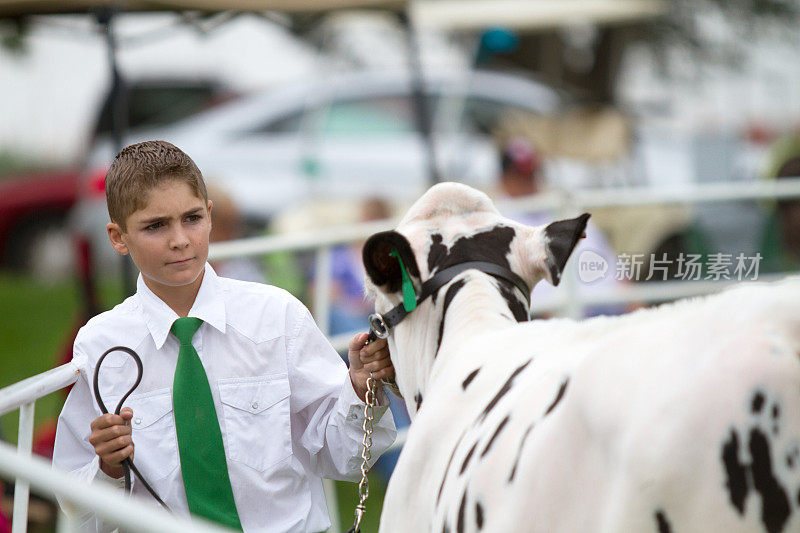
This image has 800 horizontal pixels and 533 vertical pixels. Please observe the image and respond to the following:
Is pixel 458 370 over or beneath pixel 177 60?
beneath

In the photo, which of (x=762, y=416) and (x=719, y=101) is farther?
(x=719, y=101)

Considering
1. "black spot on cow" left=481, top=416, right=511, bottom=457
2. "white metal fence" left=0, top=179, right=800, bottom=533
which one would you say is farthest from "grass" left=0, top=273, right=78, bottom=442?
"black spot on cow" left=481, top=416, right=511, bottom=457

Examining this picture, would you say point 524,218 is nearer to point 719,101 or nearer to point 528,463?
point 528,463

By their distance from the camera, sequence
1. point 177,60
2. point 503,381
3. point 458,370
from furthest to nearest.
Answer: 1. point 177,60
2. point 458,370
3. point 503,381

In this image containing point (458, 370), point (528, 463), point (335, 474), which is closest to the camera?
point (528, 463)

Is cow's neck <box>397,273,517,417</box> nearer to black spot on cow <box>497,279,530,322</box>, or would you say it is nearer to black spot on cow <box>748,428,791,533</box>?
black spot on cow <box>497,279,530,322</box>

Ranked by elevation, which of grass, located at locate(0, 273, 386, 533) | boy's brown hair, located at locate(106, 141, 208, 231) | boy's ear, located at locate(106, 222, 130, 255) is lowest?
grass, located at locate(0, 273, 386, 533)

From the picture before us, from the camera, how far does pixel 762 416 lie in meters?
1.55

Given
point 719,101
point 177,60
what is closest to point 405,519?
point 177,60

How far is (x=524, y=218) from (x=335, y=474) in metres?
4.16

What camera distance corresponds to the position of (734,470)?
61.1 inches

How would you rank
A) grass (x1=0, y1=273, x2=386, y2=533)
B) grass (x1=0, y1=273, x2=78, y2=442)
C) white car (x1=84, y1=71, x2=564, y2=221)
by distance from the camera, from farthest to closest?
1. white car (x1=84, y1=71, x2=564, y2=221)
2. grass (x1=0, y1=273, x2=78, y2=442)
3. grass (x1=0, y1=273, x2=386, y2=533)

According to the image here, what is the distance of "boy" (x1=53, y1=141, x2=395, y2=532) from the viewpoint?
2.38 m

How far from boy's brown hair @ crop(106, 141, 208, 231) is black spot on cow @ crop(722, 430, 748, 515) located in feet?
4.45
